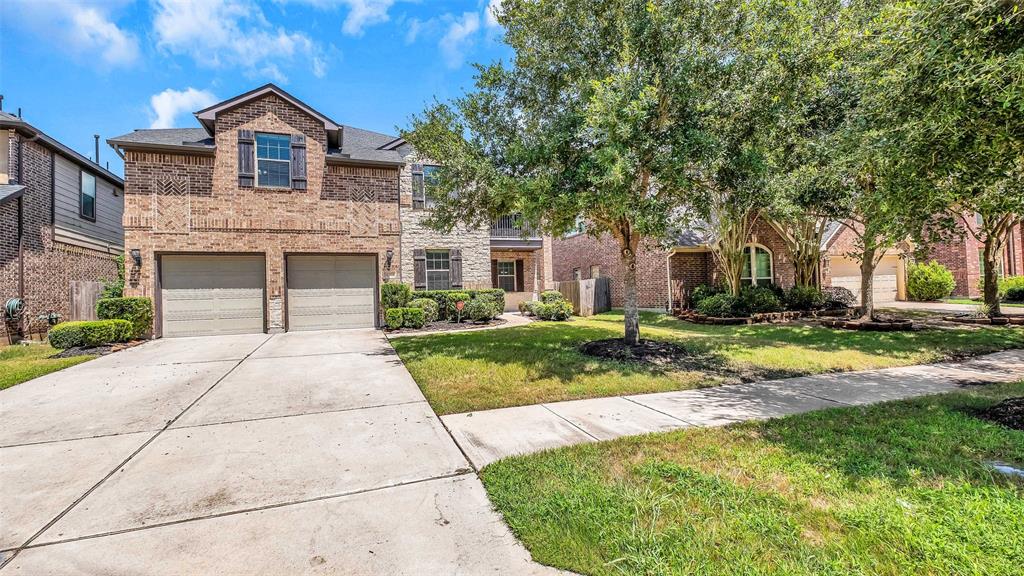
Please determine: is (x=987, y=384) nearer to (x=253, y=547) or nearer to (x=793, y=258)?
(x=253, y=547)

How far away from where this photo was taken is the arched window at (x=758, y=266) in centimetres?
1773

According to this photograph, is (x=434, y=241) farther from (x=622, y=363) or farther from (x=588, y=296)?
(x=622, y=363)

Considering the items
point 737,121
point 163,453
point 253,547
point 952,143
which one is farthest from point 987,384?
point 163,453

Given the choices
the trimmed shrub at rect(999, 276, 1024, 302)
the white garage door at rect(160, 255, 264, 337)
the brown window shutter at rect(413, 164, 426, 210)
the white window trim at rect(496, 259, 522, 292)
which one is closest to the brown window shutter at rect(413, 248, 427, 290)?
the brown window shutter at rect(413, 164, 426, 210)

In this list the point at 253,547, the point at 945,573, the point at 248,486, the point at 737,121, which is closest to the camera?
the point at 945,573

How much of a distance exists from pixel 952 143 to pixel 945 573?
12.5 feet

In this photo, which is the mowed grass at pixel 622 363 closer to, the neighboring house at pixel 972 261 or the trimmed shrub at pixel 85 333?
the trimmed shrub at pixel 85 333

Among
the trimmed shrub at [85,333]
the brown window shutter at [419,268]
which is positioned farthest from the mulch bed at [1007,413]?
the trimmed shrub at [85,333]

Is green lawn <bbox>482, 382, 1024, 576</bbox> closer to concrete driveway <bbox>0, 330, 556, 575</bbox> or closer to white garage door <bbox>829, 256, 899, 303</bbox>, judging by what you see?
concrete driveway <bbox>0, 330, 556, 575</bbox>

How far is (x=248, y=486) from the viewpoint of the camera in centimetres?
318

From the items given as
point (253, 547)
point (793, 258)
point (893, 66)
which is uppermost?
point (893, 66)

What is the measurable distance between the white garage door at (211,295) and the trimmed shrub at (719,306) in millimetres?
14397

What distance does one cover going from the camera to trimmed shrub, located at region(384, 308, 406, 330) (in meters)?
12.9

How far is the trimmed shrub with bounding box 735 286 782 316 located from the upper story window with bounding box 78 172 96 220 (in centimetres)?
2214
